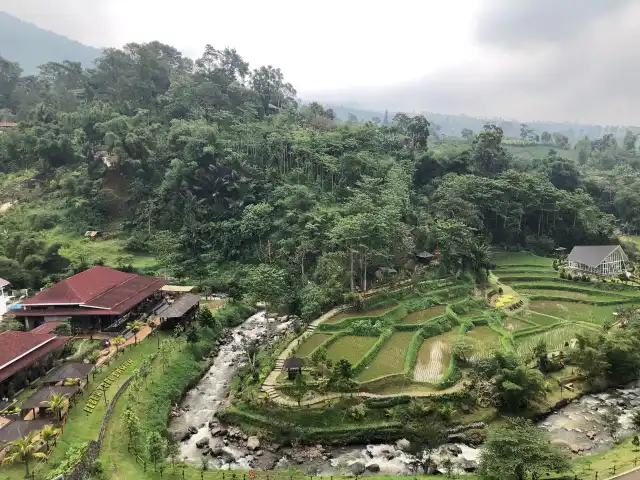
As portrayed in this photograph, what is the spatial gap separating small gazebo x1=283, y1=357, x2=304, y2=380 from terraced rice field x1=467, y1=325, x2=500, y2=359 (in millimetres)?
10780

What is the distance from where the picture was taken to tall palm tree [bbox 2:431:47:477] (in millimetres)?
19016

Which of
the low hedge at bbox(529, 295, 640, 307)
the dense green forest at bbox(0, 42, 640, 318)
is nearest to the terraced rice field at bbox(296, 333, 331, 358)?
the dense green forest at bbox(0, 42, 640, 318)

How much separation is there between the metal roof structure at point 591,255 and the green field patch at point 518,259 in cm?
285

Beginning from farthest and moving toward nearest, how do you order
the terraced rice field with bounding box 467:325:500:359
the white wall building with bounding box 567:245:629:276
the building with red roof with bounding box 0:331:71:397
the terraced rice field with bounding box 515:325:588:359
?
the white wall building with bounding box 567:245:629:276
the terraced rice field with bounding box 515:325:588:359
the terraced rice field with bounding box 467:325:500:359
the building with red roof with bounding box 0:331:71:397

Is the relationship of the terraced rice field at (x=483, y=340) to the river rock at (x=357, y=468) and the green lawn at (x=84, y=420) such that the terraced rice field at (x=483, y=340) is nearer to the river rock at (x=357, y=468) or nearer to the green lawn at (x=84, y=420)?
the river rock at (x=357, y=468)

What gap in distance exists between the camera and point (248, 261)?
48.2 metres

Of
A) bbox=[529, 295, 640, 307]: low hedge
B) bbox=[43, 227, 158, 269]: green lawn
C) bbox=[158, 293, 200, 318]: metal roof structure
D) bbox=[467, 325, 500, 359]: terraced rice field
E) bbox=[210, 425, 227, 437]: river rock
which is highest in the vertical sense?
bbox=[43, 227, 158, 269]: green lawn

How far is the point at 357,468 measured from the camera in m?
22.5

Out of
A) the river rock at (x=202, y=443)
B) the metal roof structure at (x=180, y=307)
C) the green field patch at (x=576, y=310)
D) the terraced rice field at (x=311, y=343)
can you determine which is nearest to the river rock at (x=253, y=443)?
the river rock at (x=202, y=443)

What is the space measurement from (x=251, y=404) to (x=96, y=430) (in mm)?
7473

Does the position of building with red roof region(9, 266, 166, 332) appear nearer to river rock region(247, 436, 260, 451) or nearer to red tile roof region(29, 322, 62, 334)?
red tile roof region(29, 322, 62, 334)

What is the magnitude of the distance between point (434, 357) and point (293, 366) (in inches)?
367

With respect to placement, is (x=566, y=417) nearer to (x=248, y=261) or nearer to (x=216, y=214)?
(x=248, y=261)

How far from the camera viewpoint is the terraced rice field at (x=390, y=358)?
2769 centimetres
